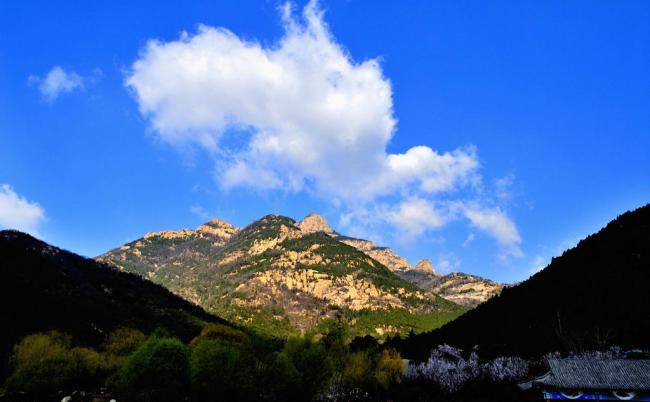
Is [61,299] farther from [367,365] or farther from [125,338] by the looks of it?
[367,365]

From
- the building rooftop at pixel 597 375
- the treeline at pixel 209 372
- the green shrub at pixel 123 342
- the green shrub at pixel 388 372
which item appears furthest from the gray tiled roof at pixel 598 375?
the green shrub at pixel 123 342

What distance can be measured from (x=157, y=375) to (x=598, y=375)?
4318cm

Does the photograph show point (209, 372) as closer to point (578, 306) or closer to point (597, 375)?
point (597, 375)

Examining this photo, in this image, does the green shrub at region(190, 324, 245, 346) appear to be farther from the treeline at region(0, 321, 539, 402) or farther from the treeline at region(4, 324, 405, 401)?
the treeline at region(4, 324, 405, 401)

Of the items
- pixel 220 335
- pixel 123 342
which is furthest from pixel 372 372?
pixel 123 342

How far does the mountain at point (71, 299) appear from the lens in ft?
313

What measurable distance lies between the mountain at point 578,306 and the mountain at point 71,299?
2833 inches

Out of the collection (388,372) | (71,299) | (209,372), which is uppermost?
(71,299)

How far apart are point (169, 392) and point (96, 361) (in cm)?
2819

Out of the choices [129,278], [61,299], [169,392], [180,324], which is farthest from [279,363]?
[129,278]

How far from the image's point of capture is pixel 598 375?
4078 centimetres

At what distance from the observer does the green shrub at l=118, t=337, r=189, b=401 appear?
167 feet

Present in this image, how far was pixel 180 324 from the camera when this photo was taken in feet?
481

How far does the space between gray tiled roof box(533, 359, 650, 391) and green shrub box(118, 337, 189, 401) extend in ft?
120
